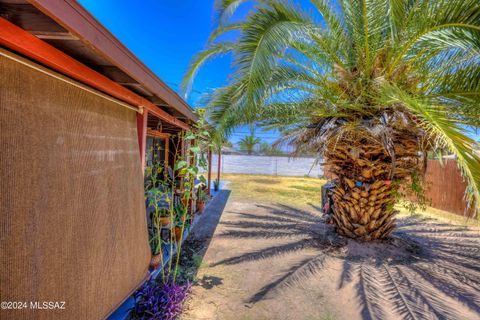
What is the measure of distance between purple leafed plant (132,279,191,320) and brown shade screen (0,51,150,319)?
0.20m

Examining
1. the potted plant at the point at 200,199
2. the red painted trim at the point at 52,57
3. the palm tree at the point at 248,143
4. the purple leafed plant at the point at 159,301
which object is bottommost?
the purple leafed plant at the point at 159,301

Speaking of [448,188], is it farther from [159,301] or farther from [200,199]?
[159,301]

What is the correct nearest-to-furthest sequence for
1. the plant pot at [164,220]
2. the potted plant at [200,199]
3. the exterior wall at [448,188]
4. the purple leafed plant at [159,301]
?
1. the purple leafed plant at [159,301]
2. the plant pot at [164,220]
3. the potted plant at [200,199]
4. the exterior wall at [448,188]

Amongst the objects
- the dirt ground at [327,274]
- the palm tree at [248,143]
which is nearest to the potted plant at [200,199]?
the dirt ground at [327,274]

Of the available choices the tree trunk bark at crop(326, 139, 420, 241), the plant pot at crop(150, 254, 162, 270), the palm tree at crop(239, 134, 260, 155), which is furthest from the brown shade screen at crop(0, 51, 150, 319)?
the palm tree at crop(239, 134, 260, 155)

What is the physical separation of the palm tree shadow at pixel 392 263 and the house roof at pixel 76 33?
3132 millimetres

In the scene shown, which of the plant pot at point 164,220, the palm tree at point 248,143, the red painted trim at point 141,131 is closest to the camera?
the red painted trim at point 141,131

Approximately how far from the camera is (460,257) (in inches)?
176

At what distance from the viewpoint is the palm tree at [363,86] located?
2.86m

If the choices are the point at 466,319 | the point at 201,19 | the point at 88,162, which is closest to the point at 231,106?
the point at 88,162

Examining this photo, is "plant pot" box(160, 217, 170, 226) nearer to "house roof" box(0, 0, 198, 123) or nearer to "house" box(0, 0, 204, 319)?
"house" box(0, 0, 204, 319)

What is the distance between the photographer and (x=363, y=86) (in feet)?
13.1

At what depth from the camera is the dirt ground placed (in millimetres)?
2814

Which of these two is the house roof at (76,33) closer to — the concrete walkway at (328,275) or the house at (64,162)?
the house at (64,162)
